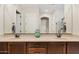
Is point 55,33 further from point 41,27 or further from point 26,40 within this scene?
point 26,40

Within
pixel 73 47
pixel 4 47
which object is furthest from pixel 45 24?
pixel 4 47

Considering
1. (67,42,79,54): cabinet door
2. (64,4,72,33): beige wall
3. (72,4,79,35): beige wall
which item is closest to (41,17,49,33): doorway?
(64,4,72,33): beige wall

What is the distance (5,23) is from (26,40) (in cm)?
103

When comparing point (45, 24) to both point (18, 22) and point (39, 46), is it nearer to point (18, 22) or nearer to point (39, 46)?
point (18, 22)

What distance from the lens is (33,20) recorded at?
13.4 feet

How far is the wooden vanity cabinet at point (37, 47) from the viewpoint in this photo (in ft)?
11.1

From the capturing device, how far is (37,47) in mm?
3408

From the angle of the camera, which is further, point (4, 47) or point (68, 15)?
point (68, 15)

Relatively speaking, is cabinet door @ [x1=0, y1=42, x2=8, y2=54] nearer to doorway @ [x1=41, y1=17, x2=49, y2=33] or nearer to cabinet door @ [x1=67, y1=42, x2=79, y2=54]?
doorway @ [x1=41, y1=17, x2=49, y2=33]

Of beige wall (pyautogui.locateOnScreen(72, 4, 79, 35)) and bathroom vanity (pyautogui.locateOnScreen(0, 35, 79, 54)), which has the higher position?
beige wall (pyautogui.locateOnScreen(72, 4, 79, 35))

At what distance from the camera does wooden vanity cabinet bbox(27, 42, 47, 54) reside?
11.1 feet

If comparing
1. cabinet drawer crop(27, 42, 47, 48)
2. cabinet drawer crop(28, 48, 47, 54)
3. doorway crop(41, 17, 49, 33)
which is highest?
doorway crop(41, 17, 49, 33)

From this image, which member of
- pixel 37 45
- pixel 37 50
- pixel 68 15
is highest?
pixel 68 15
